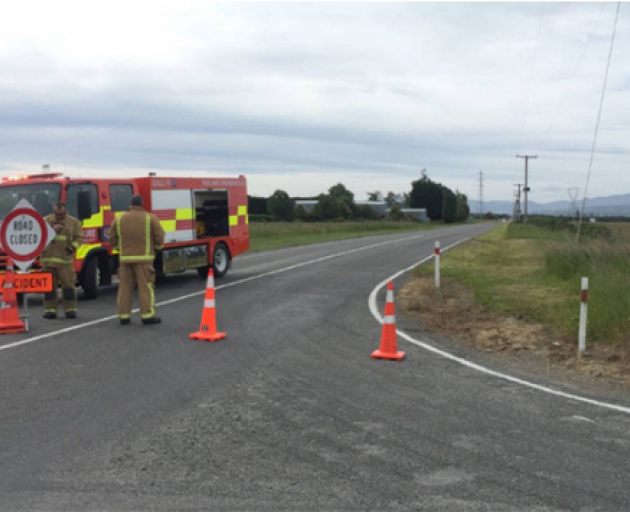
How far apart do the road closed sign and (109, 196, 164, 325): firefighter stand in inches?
41.0

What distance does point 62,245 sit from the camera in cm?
1193

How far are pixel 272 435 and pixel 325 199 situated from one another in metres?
106

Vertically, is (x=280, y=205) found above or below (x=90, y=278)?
above

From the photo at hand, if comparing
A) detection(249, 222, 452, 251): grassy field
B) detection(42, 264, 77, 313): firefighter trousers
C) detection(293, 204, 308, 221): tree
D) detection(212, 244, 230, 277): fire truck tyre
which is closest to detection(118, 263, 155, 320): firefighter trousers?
detection(42, 264, 77, 313): firefighter trousers

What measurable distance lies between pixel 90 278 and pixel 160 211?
2.54m

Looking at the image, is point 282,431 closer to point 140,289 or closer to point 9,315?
point 140,289

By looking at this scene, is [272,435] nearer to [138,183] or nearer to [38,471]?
[38,471]

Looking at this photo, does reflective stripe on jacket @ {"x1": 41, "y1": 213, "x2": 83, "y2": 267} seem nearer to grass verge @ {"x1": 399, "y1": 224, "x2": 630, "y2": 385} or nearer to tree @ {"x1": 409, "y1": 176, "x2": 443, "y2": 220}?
grass verge @ {"x1": 399, "y1": 224, "x2": 630, "y2": 385}

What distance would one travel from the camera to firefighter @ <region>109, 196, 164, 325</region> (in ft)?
35.8

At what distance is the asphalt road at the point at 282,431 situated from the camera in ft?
14.7

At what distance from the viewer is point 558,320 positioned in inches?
467

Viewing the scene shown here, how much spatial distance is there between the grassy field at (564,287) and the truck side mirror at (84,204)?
8.17m

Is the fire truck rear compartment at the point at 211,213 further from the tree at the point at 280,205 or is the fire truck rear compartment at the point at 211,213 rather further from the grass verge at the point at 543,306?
the tree at the point at 280,205

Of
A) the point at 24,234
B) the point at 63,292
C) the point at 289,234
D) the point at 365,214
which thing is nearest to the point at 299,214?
the point at 365,214
